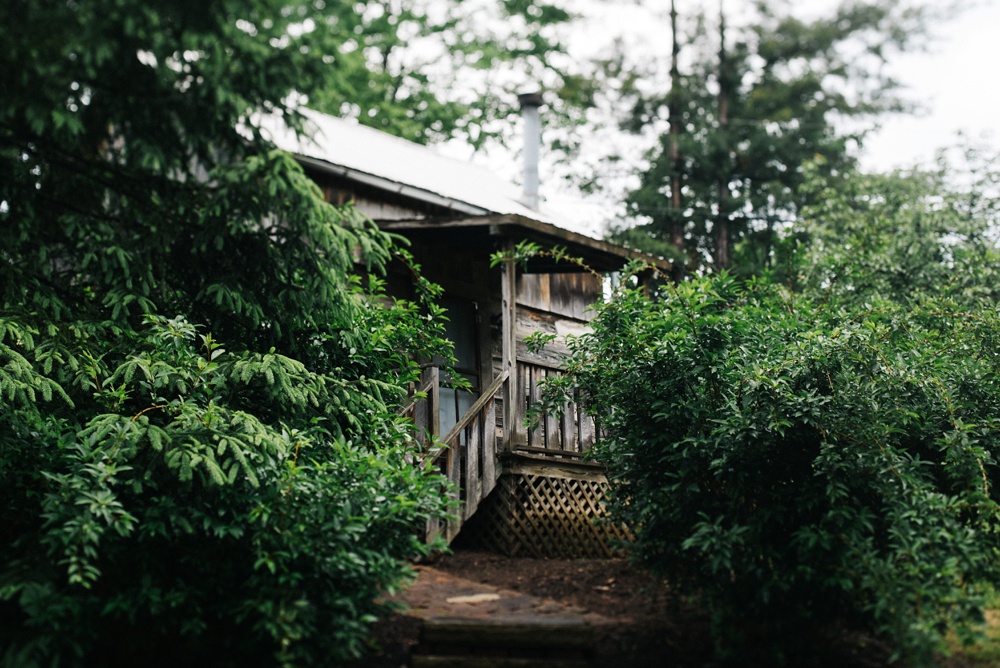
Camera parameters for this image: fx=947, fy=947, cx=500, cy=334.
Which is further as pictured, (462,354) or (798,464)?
(462,354)

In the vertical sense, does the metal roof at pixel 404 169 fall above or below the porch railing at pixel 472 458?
above

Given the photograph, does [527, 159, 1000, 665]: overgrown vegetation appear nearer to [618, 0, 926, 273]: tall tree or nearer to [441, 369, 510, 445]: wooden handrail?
[441, 369, 510, 445]: wooden handrail

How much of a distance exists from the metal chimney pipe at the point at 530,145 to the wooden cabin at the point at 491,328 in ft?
2.65

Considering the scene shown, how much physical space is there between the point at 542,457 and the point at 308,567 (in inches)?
172

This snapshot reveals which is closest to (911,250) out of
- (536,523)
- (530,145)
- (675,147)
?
(530,145)

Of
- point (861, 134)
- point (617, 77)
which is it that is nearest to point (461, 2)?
point (617, 77)

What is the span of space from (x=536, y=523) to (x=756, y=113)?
18.5 m

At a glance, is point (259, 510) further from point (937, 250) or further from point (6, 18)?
point (937, 250)

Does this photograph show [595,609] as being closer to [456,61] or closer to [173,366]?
[173,366]

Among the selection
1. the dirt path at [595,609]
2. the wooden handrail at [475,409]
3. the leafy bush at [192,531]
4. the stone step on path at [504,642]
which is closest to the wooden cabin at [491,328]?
the wooden handrail at [475,409]

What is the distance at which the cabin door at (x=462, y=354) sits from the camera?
11523mm

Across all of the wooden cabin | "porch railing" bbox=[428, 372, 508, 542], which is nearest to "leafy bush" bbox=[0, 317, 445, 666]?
the wooden cabin

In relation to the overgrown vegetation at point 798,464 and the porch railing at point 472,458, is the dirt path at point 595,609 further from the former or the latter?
the porch railing at point 472,458

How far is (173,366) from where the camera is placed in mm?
6082
